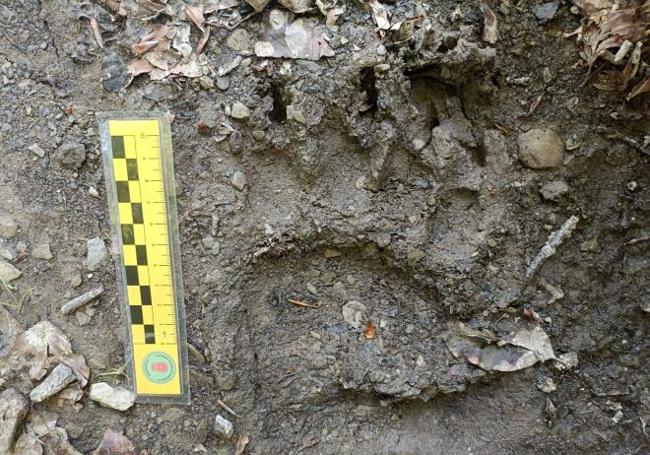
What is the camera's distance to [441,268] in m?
1.50

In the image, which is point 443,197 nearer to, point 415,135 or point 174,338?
point 415,135

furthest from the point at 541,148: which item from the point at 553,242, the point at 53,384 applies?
the point at 53,384

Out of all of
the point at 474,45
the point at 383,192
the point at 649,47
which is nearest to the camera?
the point at 649,47

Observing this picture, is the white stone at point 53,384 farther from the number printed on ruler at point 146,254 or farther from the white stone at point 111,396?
the number printed on ruler at point 146,254

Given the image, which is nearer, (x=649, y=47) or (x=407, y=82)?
(x=649, y=47)

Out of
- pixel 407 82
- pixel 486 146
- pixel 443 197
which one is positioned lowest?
pixel 443 197

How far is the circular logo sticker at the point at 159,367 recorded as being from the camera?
1465mm

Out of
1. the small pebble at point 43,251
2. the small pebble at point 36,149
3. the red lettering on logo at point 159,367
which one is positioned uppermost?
the small pebble at point 36,149

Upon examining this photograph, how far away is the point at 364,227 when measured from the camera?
1.48m

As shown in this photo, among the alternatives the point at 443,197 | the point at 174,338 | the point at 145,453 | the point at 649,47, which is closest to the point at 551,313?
the point at 443,197

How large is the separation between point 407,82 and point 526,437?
3.70 feet

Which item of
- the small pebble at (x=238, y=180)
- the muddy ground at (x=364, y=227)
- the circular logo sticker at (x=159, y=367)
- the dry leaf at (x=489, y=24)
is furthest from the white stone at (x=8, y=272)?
the dry leaf at (x=489, y=24)

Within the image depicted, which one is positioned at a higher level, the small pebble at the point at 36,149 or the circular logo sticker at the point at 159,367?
the small pebble at the point at 36,149

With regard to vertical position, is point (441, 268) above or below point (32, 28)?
below
